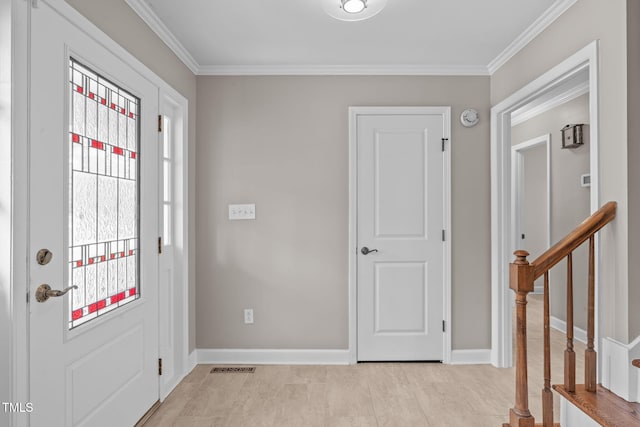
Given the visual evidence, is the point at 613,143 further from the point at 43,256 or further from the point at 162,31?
the point at 162,31

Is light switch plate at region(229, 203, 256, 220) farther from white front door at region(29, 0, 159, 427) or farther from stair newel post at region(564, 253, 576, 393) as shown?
stair newel post at region(564, 253, 576, 393)

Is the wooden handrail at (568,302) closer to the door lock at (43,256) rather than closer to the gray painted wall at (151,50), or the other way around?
the door lock at (43,256)

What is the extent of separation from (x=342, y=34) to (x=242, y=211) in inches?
61.1

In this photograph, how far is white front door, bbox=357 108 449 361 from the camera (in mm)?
3211

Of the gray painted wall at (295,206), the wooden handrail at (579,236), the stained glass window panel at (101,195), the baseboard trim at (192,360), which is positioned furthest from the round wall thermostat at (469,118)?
the baseboard trim at (192,360)

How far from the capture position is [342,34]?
8.65 feet

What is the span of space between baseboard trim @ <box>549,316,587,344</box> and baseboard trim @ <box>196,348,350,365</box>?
7.68ft

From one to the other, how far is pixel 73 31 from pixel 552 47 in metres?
2.59

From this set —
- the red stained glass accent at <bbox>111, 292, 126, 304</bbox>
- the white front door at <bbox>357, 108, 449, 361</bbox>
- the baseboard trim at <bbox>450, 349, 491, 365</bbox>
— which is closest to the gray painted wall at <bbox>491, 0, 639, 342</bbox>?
the white front door at <bbox>357, 108, 449, 361</bbox>

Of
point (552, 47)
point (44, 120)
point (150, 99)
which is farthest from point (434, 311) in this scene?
point (44, 120)

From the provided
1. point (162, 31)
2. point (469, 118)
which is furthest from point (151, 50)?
point (469, 118)

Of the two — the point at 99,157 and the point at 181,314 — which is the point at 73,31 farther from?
the point at 181,314

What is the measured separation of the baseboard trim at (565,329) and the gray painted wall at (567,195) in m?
0.05

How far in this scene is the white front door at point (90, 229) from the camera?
1.48 m
